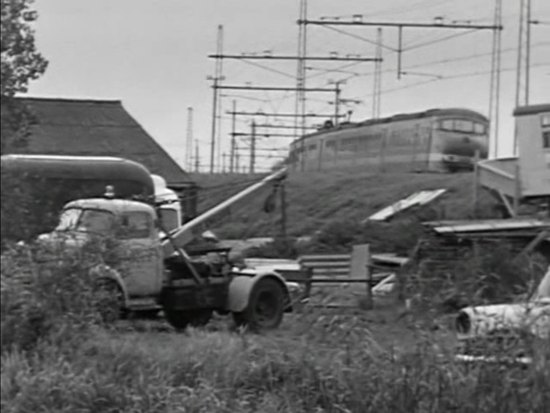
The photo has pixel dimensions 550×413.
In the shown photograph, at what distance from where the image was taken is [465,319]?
9688 mm

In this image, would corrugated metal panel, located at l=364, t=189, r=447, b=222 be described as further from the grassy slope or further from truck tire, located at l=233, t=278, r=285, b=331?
truck tire, located at l=233, t=278, r=285, b=331

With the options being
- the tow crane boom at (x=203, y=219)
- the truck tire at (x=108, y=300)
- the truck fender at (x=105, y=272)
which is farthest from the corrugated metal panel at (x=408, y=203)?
the truck fender at (x=105, y=272)

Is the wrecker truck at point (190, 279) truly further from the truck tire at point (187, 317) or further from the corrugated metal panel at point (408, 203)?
the corrugated metal panel at point (408, 203)

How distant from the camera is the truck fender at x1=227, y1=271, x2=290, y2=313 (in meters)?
→ 19.1

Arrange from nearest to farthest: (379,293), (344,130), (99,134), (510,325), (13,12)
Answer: (13,12) < (510,325) < (379,293) < (99,134) < (344,130)

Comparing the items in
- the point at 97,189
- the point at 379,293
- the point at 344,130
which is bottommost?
the point at 379,293

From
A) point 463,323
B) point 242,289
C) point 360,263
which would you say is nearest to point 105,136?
point 360,263

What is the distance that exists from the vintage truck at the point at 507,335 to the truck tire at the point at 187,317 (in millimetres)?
8512

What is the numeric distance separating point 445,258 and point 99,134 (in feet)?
39.9

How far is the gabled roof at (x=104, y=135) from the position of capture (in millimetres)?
28875

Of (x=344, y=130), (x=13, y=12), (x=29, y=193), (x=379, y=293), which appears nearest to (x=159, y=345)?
(x=29, y=193)

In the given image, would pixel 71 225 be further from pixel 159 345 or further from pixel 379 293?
pixel 379 293

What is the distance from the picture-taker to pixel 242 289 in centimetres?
1927

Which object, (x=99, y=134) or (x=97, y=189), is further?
(x=99, y=134)
